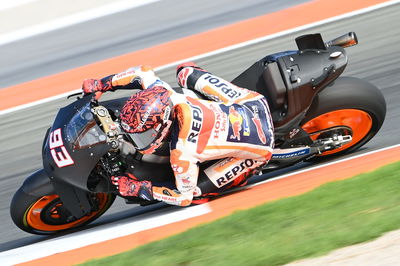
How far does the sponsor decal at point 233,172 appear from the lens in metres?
5.96

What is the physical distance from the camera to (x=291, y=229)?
473 cm

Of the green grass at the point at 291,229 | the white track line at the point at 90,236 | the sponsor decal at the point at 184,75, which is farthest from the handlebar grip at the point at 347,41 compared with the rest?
the white track line at the point at 90,236

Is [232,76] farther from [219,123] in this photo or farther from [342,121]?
[219,123]

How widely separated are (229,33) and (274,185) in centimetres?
534

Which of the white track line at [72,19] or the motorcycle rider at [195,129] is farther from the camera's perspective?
the white track line at [72,19]

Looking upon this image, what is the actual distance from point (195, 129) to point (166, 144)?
0.39 metres

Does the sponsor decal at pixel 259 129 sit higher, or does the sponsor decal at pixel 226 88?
the sponsor decal at pixel 226 88

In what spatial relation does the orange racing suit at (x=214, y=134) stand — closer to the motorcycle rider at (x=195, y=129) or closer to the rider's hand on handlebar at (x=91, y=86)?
the motorcycle rider at (x=195, y=129)

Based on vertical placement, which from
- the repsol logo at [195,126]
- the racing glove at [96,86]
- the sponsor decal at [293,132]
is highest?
the racing glove at [96,86]

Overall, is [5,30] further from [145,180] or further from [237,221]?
[237,221]

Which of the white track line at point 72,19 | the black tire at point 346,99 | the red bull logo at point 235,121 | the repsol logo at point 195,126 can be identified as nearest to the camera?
the repsol logo at point 195,126

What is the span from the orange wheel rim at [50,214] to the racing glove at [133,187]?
51 centimetres

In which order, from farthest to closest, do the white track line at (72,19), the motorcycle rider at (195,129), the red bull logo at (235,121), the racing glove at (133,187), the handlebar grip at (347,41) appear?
1. the white track line at (72,19)
2. the handlebar grip at (347,41)
3. the red bull logo at (235,121)
4. the racing glove at (133,187)
5. the motorcycle rider at (195,129)

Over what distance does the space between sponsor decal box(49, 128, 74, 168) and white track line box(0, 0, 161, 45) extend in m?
7.67
